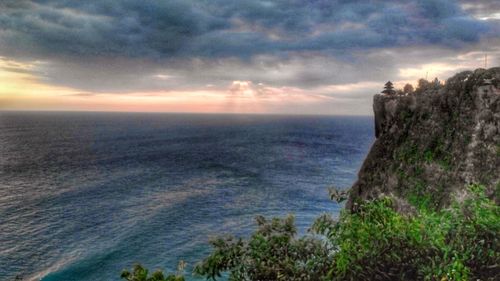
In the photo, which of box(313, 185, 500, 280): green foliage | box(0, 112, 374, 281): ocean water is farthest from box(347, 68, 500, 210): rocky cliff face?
box(0, 112, 374, 281): ocean water

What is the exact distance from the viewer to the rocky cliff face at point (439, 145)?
31828 mm

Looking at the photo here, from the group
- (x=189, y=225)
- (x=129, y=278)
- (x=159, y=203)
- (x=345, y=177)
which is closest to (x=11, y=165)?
(x=159, y=203)

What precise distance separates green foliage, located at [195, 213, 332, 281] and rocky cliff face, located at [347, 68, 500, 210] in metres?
11.8

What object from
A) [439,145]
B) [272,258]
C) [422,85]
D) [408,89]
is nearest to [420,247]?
[272,258]

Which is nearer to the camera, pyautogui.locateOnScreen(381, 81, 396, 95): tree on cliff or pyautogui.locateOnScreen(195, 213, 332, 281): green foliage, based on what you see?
pyautogui.locateOnScreen(195, 213, 332, 281): green foliage

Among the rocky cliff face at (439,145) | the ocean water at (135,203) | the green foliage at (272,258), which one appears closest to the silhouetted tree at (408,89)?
the rocky cliff face at (439,145)

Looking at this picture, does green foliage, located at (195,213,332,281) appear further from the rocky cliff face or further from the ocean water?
the ocean water

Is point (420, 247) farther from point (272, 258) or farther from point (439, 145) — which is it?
point (439, 145)

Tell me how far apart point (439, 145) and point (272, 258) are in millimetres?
27225

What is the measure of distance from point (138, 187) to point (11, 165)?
63.0 meters

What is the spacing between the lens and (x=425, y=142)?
3744 cm

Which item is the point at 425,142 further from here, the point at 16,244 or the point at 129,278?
the point at 16,244

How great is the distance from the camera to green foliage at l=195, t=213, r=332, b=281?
16.0 m

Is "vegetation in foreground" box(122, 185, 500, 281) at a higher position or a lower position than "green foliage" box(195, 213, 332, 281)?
higher
